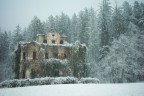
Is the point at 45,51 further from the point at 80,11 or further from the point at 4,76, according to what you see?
the point at 80,11

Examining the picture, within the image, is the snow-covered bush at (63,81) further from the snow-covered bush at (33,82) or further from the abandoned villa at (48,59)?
the abandoned villa at (48,59)

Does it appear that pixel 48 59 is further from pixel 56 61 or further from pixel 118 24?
pixel 118 24

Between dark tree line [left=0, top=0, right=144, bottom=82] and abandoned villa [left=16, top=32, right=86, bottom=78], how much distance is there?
24.0ft

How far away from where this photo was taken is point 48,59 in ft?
118

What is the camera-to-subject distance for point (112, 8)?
53.1 meters

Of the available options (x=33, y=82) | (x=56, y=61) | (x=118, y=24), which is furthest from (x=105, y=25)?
(x=33, y=82)

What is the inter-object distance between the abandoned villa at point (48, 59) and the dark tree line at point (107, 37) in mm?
7302

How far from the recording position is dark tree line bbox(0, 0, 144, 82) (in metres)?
40.5

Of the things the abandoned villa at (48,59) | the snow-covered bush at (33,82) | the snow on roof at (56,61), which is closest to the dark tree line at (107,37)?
the abandoned villa at (48,59)

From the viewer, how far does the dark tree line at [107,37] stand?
1593 inches

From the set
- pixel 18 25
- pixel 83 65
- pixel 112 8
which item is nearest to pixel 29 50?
pixel 83 65

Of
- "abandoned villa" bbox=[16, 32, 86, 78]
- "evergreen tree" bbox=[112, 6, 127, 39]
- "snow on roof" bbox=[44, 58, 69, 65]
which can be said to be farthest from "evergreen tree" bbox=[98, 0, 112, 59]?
"snow on roof" bbox=[44, 58, 69, 65]

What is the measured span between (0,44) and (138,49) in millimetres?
42106

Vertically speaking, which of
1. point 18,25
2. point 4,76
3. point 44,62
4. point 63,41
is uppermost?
point 18,25
